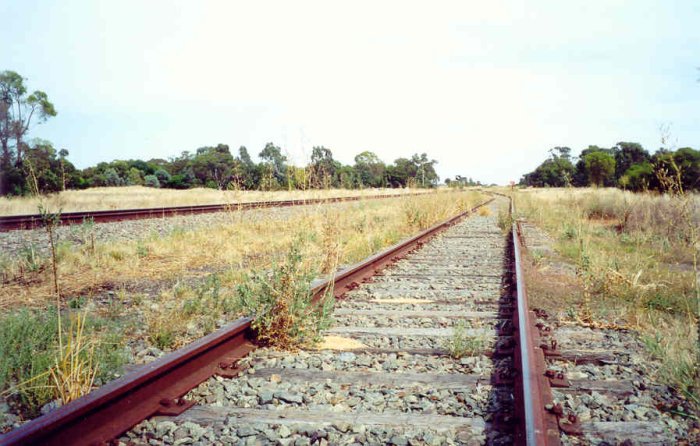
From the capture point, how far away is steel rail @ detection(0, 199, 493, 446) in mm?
2072

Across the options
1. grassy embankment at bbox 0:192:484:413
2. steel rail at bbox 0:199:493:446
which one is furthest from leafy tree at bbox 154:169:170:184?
steel rail at bbox 0:199:493:446

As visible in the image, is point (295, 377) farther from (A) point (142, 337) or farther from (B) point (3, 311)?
(B) point (3, 311)

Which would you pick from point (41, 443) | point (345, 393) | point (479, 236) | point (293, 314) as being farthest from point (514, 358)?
point (479, 236)

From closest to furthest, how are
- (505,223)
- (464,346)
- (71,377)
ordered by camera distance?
(71,377) → (464,346) → (505,223)

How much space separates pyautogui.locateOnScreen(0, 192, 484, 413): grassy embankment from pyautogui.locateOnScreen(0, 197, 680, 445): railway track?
0.53m

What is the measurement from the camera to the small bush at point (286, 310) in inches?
147

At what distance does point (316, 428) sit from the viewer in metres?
2.39

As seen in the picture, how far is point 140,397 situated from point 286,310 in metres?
1.40

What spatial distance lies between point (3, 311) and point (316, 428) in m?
3.62

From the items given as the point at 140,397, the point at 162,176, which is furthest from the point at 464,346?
the point at 162,176

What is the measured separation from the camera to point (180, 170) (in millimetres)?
89812

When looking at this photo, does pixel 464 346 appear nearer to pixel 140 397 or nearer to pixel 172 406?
pixel 172 406

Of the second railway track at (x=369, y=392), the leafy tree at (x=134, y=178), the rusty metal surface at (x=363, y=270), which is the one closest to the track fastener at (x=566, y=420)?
the second railway track at (x=369, y=392)

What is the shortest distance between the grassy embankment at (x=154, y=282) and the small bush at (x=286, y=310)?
3cm
